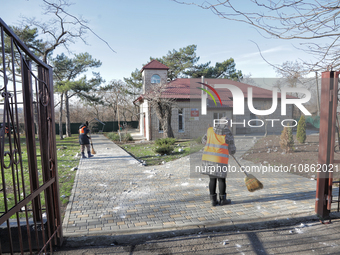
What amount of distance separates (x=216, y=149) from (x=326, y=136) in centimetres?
189

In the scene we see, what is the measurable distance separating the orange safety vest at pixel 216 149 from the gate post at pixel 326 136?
165 centimetres

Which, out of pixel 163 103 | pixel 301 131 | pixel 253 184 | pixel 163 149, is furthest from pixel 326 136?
pixel 163 103

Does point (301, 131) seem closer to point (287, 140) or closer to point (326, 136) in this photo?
point (287, 140)

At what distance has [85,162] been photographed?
10.5 m

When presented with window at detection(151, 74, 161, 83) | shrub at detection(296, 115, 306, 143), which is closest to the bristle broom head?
shrub at detection(296, 115, 306, 143)

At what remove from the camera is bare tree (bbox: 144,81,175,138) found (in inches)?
689

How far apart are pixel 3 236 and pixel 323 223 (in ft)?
16.6

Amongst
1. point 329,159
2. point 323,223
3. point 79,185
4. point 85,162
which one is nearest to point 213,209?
point 323,223

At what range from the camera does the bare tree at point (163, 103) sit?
17.5 meters

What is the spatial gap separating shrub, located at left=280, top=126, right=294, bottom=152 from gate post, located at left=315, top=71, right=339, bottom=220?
528 cm

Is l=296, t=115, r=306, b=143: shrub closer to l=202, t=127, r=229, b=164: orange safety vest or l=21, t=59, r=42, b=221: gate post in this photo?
l=202, t=127, r=229, b=164: orange safety vest

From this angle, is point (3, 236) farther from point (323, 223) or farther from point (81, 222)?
point (323, 223)

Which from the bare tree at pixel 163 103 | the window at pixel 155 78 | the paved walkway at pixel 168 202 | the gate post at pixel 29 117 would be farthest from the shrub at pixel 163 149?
the window at pixel 155 78

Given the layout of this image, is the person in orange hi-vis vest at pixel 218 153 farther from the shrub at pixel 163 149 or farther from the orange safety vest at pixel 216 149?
the shrub at pixel 163 149
